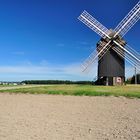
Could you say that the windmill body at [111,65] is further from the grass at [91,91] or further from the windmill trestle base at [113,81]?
the grass at [91,91]

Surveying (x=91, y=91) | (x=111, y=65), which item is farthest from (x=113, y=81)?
(x=91, y=91)

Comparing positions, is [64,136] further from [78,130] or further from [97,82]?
[97,82]

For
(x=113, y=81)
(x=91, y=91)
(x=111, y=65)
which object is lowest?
(x=91, y=91)

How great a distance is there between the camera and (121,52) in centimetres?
4494

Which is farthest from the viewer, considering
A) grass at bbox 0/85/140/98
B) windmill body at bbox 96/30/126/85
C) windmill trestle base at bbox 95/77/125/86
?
windmill trestle base at bbox 95/77/125/86

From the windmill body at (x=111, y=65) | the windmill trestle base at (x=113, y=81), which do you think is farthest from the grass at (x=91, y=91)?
the windmill trestle base at (x=113, y=81)

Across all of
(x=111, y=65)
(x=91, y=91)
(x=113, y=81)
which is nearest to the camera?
(x=91, y=91)

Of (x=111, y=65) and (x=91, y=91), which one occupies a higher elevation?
(x=111, y=65)

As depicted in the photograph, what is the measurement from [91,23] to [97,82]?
8906mm

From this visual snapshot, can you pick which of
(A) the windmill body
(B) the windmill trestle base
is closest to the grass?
(A) the windmill body

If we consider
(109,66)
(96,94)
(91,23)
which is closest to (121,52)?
(109,66)

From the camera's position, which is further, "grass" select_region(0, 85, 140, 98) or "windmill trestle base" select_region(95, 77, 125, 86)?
"windmill trestle base" select_region(95, 77, 125, 86)

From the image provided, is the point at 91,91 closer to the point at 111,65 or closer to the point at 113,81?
the point at 111,65

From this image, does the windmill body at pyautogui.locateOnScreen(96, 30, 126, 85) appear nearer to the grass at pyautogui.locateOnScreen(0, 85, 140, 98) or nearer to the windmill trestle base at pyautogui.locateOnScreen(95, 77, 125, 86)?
the windmill trestle base at pyautogui.locateOnScreen(95, 77, 125, 86)
